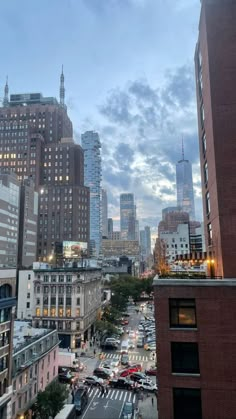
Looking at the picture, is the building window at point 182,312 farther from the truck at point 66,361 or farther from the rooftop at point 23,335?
the truck at point 66,361

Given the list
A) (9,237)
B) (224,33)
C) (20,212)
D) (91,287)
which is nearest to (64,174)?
(20,212)

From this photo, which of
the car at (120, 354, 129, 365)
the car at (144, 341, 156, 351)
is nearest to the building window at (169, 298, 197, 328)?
the car at (120, 354, 129, 365)

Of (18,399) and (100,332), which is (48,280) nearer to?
(100,332)

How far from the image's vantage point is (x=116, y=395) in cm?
4922

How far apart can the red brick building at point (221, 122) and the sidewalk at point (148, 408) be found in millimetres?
24382

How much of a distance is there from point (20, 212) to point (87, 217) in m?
45.0

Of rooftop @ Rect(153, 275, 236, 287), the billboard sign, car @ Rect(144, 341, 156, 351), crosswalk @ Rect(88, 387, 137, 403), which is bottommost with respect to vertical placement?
crosswalk @ Rect(88, 387, 137, 403)

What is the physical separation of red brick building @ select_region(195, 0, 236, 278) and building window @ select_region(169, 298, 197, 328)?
378 cm

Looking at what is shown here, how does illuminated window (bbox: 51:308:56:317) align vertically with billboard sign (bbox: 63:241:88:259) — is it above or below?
below

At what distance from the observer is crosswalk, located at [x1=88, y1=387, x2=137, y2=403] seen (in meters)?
47.5

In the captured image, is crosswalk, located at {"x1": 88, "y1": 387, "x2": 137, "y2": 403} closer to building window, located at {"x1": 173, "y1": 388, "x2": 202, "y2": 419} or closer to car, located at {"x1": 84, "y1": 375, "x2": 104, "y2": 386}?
car, located at {"x1": 84, "y1": 375, "x2": 104, "y2": 386}

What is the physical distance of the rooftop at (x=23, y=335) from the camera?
4517 centimetres

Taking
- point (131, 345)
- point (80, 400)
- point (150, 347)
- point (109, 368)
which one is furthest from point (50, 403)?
point (131, 345)

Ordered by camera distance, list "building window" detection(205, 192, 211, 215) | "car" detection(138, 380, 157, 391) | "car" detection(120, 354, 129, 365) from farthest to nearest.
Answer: "car" detection(120, 354, 129, 365)
"car" detection(138, 380, 157, 391)
"building window" detection(205, 192, 211, 215)
